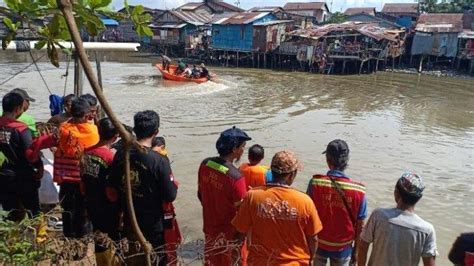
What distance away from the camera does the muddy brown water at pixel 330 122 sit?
8516mm

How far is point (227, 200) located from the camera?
3.35 metres

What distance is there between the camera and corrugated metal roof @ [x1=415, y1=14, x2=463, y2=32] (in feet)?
107

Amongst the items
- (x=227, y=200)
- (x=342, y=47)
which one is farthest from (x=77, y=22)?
(x=342, y=47)

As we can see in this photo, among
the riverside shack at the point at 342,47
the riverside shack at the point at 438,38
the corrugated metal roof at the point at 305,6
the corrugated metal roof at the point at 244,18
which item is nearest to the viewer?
the riverside shack at the point at 342,47

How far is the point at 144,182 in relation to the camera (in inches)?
125

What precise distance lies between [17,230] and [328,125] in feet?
44.0

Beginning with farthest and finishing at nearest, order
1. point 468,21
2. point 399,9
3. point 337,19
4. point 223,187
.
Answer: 1. point 399,9
2. point 337,19
3. point 468,21
4. point 223,187

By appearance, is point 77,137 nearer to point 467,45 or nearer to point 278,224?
point 278,224

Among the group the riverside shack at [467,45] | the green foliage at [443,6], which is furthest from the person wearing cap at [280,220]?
the green foliage at [443,6]

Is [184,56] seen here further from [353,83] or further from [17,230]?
[17,230]

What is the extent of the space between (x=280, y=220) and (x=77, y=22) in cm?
176

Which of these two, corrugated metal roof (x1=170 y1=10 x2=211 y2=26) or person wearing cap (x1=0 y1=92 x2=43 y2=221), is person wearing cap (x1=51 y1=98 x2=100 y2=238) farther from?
corrugated metal roof (x1=170 y1=10 x2=211 y2=26)

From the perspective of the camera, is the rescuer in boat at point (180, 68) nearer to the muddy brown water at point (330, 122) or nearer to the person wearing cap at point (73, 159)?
the muddy brown water at point (330, 122)

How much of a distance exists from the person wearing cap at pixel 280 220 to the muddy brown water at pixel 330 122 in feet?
10.6
